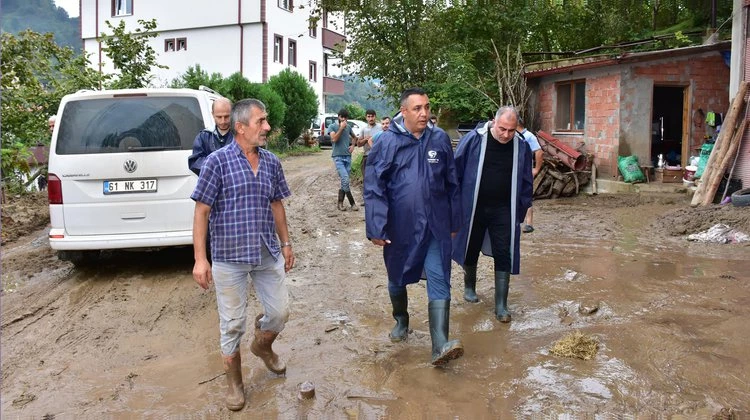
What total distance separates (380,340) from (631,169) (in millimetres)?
10606

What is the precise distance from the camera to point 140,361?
4906mm

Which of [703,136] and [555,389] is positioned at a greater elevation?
[703,136]

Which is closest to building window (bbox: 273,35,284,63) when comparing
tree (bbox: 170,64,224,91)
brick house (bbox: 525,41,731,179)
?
tree (bbox: 170,64,224,91)

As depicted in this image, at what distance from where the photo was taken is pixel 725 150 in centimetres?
1151

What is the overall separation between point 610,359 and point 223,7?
31.7 meters

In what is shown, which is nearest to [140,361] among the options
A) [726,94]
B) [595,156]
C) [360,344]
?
[360,344]

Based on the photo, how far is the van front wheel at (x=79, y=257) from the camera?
723 centimetres

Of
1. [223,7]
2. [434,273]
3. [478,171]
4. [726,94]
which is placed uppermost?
[223,7]

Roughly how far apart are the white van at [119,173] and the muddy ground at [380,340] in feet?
1.88

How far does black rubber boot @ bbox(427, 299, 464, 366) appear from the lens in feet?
14.1

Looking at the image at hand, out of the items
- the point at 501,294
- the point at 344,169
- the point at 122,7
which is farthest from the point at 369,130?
the point at 122,7

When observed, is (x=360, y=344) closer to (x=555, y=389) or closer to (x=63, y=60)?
(x=555, y=389)

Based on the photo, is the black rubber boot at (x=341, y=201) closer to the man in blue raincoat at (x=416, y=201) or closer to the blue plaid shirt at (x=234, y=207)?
the man in blue raincoat at (x=416, y=201)

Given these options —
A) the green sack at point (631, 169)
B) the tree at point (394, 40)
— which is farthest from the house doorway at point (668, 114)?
the tree at point (394, 40)
